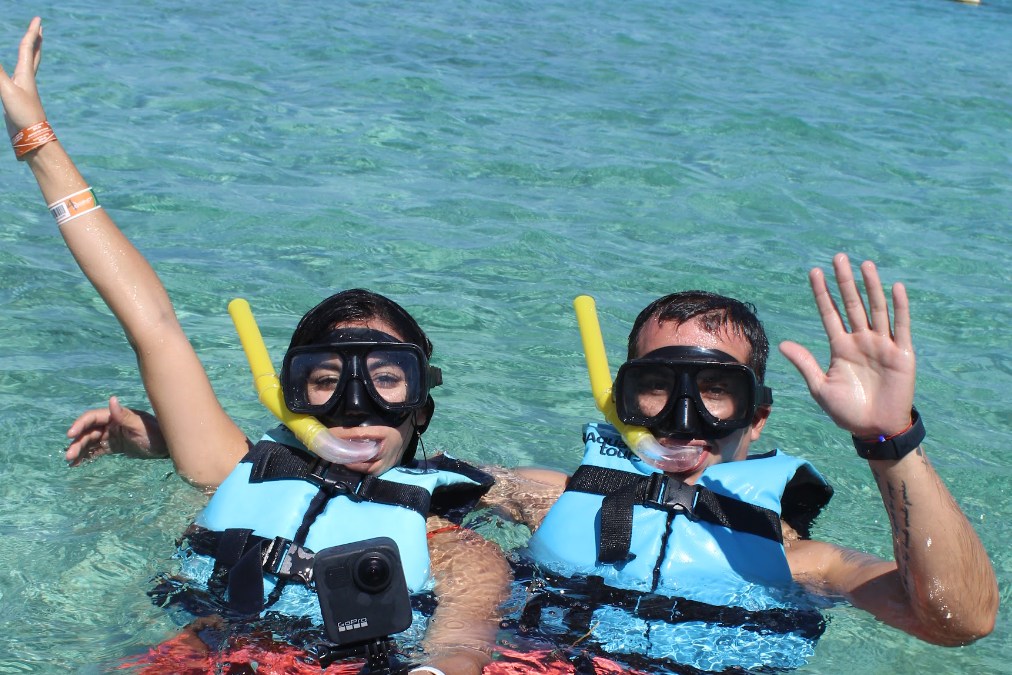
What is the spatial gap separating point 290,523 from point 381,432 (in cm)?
35

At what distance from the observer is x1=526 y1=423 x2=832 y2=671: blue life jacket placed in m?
3.12

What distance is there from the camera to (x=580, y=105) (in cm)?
989

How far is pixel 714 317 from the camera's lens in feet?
11.1

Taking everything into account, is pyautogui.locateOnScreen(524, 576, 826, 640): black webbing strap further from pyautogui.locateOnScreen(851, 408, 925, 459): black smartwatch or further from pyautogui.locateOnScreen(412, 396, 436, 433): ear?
pyautogui.locateOnScreen(851, 408, 925, 459): black smartwatch

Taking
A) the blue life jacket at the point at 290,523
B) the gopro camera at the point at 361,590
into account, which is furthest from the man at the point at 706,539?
the gopro camera at the point at 361,590

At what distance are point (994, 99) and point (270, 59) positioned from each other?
6.83m

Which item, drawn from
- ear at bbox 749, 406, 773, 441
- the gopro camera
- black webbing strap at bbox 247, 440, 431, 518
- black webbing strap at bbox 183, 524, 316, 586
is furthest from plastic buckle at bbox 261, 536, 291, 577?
ear at bbox 749, 406, 773, 441

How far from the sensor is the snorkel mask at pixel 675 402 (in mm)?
3223

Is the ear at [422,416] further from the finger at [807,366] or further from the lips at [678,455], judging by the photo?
the finger at [807,366]

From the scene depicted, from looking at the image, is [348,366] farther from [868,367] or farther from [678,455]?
[868,367]

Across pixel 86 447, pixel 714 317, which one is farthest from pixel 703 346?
pixel 86 447

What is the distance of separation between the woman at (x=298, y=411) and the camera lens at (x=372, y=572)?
79cm

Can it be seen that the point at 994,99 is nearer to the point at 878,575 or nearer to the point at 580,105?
the point at 580,105

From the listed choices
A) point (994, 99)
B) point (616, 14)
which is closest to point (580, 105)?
point (994, 99)
